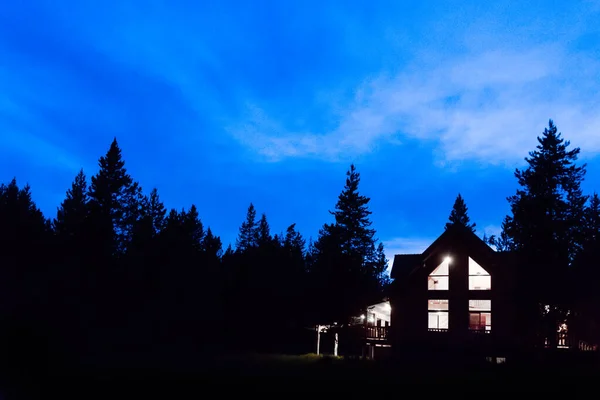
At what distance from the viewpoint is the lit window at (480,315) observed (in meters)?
33.9

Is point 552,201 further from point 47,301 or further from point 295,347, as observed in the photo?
point 47,301

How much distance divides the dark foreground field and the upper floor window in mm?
7077

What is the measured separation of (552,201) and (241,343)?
2277 centimetres

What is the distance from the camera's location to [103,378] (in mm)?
19828

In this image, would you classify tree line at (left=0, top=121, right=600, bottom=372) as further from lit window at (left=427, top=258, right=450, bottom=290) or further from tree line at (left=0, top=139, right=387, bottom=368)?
lit window at (left=427, top=258, right=450, bottom=290)

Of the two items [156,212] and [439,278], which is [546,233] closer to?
[439,278]

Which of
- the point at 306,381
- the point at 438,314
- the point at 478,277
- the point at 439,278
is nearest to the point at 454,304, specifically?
the point at 438,314

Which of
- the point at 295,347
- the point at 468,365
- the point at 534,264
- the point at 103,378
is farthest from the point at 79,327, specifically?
the point at 534,264

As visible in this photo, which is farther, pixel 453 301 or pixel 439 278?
pixel 439 278

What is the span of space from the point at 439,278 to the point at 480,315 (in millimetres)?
3342

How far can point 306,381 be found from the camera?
20.3m

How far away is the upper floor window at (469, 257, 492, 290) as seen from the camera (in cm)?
3384

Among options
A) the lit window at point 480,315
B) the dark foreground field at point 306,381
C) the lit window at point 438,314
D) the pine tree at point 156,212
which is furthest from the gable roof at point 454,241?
the pine tree at point 156,212

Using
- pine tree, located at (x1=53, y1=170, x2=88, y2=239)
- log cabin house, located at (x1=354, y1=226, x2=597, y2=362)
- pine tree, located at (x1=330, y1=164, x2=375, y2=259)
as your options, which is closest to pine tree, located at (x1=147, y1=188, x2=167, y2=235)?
pine tree, located at (x1=53, y1=170, x2=88, y2=239)
